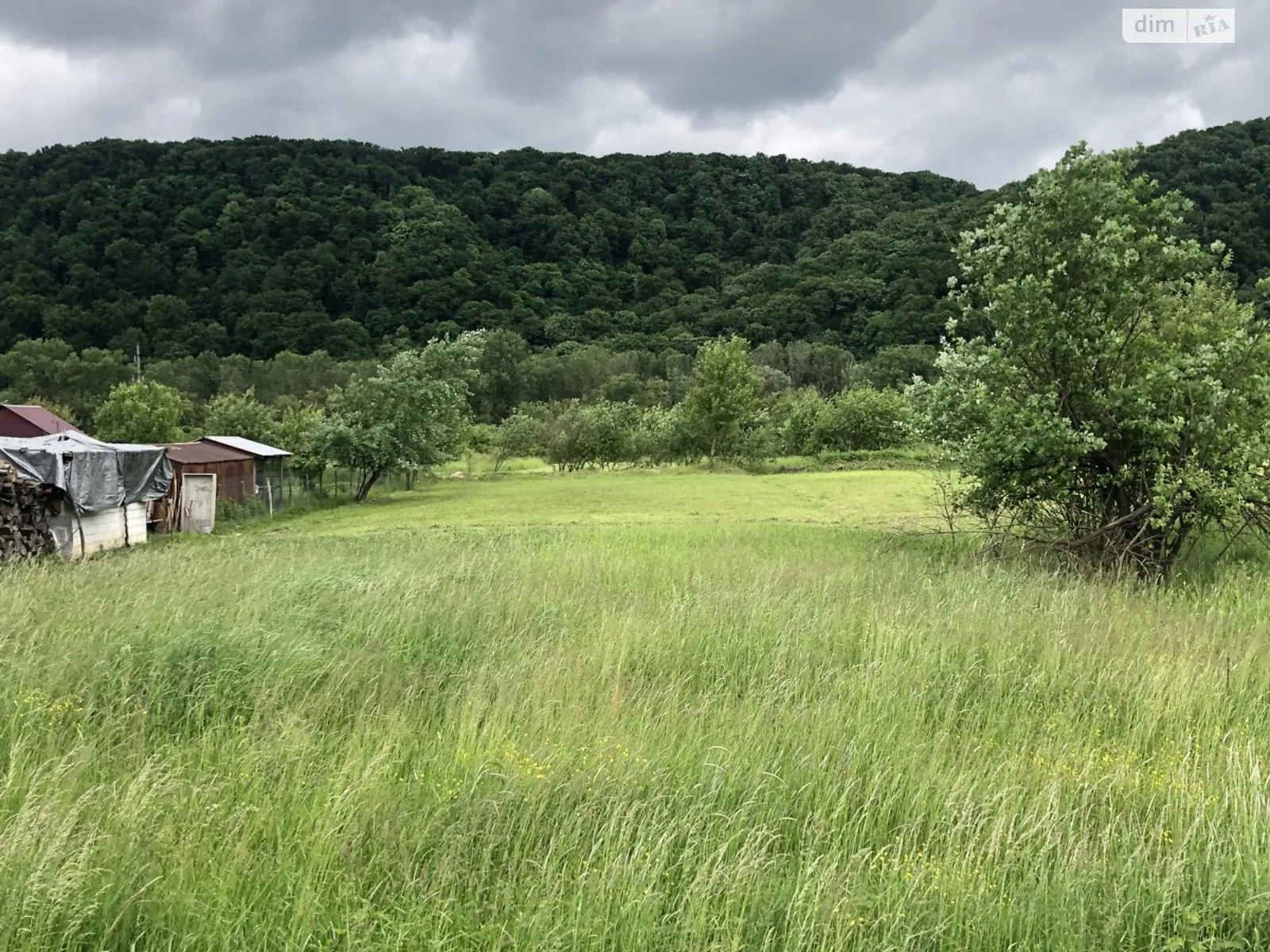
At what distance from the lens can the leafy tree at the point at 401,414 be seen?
98.0 feet

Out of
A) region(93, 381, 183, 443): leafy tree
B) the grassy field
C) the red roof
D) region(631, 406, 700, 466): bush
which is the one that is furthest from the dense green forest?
the grassy field

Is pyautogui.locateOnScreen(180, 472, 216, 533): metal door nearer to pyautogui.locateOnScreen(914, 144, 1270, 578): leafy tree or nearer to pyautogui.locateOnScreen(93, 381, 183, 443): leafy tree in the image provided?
pyautogui.locateOnScreen(93, 381, 183, 443): leafy tree

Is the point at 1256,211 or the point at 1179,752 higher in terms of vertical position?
the point at 1256,211

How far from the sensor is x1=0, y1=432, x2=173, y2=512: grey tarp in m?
15.0

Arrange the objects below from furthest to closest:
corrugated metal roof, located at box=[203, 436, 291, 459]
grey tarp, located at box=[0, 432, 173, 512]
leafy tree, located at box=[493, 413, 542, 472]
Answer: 1. leafy tree, located at box=[493, 413, 542, 472]
2. corrugated metal roof, located at box=[203, 436, 291, 459]
3. grey tarp, located at box=[0, 432, 173, 512]

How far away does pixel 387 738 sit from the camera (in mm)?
3744

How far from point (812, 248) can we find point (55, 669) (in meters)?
122

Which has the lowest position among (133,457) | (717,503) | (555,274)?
(717,503)

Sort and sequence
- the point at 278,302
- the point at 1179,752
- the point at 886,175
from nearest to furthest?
1. the point at 1179,752
2. the point at 278,302
3. the point at 886,175

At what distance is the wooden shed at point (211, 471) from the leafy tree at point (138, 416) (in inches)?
586

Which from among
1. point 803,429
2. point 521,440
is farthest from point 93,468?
point 803,429

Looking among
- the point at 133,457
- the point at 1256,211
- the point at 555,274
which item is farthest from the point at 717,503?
the point at 555,274

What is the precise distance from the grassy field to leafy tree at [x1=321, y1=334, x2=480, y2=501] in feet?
76.2

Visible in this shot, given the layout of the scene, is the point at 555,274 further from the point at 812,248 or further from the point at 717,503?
the point at 717,503
